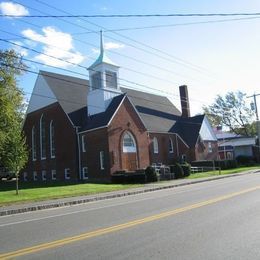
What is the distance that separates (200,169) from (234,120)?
3688cm

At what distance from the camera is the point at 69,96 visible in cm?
4581

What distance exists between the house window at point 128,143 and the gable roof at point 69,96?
16.6ft

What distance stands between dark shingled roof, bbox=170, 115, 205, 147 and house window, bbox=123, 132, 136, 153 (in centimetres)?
980

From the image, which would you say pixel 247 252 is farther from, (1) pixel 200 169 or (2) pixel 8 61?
(1) pixel 200 169

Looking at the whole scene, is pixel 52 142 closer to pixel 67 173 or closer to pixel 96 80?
pixel 67 173

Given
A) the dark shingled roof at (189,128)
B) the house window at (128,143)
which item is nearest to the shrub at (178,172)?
the house window at (128,143)

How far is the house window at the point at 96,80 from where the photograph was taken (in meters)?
44.1

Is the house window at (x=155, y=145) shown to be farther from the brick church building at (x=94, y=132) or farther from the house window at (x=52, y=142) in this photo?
the house window at (x=52, y=142)

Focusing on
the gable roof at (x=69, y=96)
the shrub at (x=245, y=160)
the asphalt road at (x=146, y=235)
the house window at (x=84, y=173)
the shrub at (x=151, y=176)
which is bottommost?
the asphalt road at (x=146, y=235)

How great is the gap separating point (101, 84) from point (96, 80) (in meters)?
1.06

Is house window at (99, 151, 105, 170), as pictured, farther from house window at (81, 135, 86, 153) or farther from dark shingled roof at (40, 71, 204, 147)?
dark shingled roof at (40, 71, 204, 147)

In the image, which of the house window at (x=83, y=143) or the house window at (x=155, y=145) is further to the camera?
the house window at (x=155, y=145)

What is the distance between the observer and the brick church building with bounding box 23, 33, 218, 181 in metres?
41.4

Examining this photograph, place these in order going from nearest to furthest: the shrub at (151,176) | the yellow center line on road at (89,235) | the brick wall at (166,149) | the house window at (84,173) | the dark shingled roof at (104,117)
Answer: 1. the yellow center line on road at (89,235)
2. the shrub at (151,176)
3. the dark shingled roof at (104,117)
4. the house window at (84,173)
5. the brick wall at (166,149)
